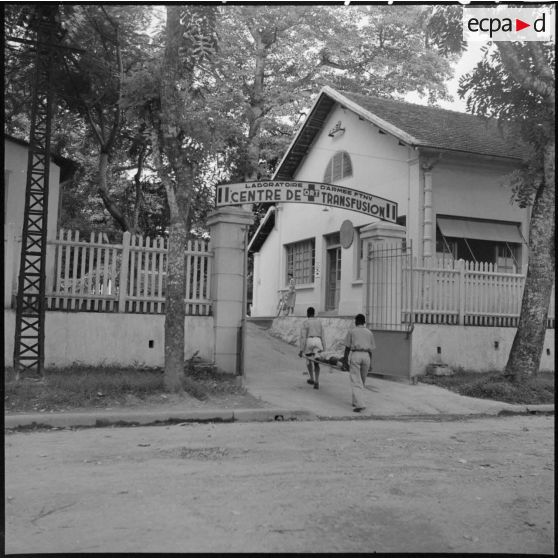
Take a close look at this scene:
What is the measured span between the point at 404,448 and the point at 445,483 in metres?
1.52

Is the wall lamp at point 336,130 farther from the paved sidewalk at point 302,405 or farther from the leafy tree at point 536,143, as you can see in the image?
the paved sidewalk at point 302,405

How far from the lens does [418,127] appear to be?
16.9m

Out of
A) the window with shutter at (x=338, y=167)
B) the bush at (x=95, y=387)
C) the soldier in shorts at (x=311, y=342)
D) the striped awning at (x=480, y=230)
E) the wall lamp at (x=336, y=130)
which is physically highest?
the wall lamp at (x=336, y=130)

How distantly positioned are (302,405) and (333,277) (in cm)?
991

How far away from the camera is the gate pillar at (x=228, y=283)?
11625 mm

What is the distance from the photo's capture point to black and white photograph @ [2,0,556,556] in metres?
4.63

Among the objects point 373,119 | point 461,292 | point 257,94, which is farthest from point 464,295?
point 257,94

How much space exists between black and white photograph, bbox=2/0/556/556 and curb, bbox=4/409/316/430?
35mm

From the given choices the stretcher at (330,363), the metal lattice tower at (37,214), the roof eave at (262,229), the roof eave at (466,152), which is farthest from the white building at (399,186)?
the metal lattice tower at (37,214)

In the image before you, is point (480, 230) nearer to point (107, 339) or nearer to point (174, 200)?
point (174, 200)

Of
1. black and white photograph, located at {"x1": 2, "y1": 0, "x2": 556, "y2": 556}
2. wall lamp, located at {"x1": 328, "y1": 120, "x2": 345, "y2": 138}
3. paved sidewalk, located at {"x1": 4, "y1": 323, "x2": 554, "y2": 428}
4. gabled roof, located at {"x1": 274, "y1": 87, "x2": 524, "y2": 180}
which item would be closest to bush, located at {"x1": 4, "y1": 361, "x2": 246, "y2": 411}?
black and white photograph, located at {"x1": 2, "y1": 0, "x2": 556, "y2": 556}

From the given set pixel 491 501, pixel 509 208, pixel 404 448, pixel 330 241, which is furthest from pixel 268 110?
pixel 491 501

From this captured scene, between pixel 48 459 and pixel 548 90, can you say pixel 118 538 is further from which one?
pixel 548 90

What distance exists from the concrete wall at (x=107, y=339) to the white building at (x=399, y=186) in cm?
610
